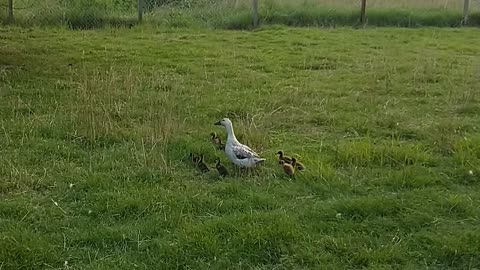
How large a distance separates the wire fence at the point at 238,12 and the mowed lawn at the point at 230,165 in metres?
3.75

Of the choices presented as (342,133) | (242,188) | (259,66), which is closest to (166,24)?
(259,66)

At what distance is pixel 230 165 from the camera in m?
5.92

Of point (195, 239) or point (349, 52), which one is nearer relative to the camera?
point (195, 239)

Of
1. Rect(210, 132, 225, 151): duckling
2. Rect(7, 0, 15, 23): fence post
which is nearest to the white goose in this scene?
Rect(210, 132, 225, 151): duckling

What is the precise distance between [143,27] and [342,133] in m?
8.16

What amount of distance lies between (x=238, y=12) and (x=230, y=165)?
1016cm

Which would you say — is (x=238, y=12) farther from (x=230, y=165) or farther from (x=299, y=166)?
(x=299, y=166)

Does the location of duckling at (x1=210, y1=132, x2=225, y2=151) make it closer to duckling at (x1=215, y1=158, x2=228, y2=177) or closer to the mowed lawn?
the mowed lawn

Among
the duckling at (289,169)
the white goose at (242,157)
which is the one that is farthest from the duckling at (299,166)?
the white goose at (242,157)

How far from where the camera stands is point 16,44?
1171cm

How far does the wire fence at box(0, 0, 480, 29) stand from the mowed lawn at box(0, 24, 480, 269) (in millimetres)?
3755

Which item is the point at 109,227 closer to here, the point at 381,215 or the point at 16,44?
the point at 381,215

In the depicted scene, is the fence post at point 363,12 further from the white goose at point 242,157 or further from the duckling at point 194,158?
the white goose at point 242,157

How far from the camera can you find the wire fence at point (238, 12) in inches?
579
